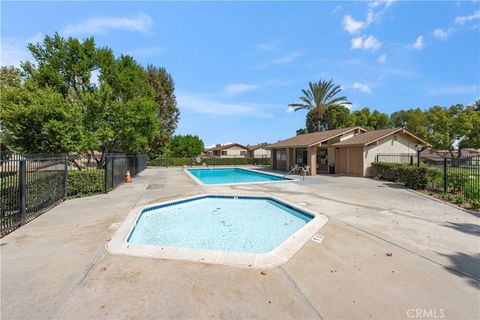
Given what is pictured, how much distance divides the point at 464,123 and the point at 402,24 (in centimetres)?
2830

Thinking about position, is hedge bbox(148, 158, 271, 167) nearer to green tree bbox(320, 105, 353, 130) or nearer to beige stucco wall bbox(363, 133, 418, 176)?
green tree bbox(320, 105, 353, 130)

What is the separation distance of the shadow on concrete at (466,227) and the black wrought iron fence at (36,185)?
36.5 ft

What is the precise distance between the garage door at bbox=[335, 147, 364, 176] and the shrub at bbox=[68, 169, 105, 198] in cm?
1762

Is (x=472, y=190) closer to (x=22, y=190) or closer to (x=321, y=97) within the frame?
(x=22, y=190)

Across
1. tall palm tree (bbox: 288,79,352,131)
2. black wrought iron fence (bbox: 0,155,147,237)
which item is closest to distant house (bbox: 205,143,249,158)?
tall palm tree (bbox: 288,79,352,131)

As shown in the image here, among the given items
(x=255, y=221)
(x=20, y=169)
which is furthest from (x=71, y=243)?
(x=255, y=221)

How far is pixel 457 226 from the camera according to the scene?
626 centimetres

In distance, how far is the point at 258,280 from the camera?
11.6 ft

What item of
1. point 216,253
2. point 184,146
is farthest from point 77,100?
point 184,146

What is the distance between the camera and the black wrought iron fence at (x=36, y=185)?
5.92m

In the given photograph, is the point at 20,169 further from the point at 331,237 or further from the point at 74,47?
the point at 74,47

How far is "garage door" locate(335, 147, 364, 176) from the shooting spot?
18.5 m

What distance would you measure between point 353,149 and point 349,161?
1.10 meters

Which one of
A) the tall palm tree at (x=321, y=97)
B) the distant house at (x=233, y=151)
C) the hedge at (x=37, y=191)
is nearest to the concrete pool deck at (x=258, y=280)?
the hedge at (x=37, y=191)
